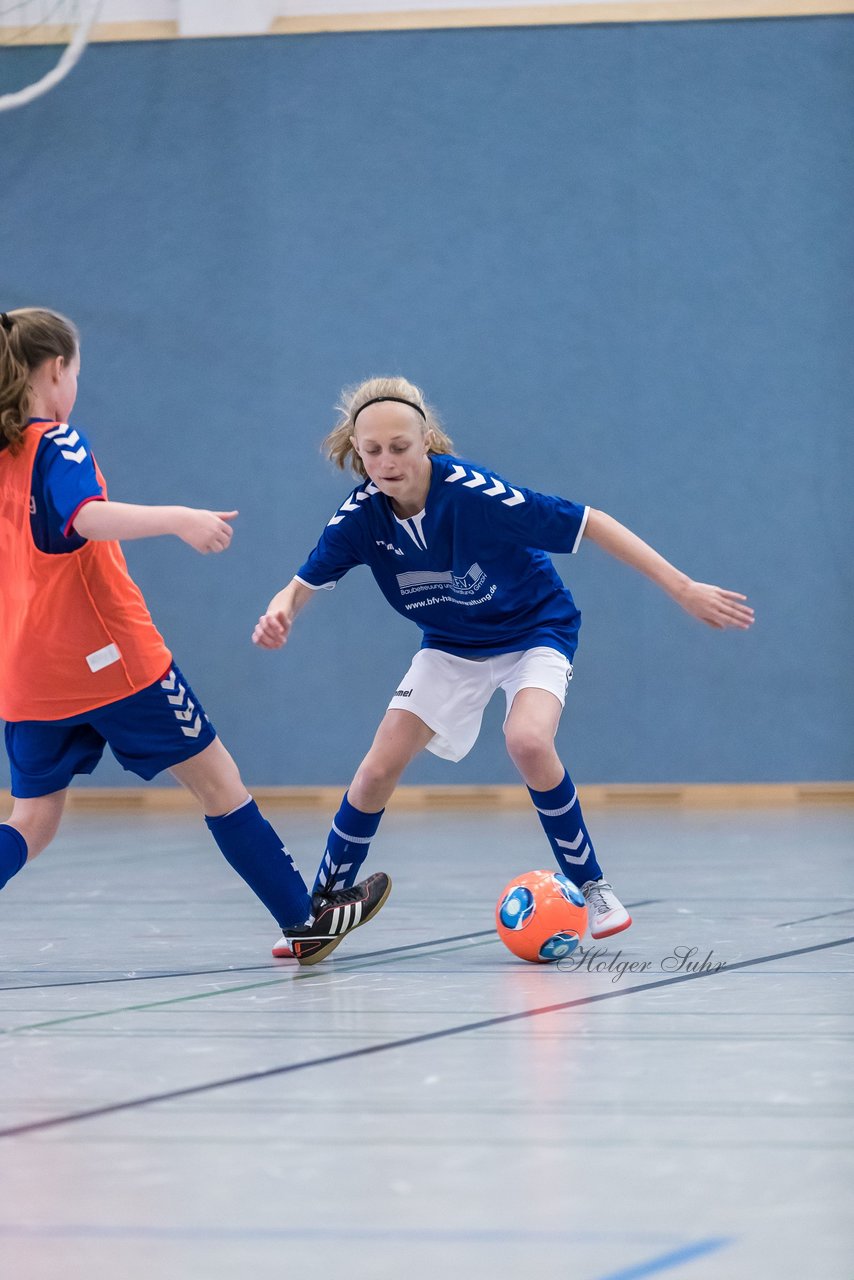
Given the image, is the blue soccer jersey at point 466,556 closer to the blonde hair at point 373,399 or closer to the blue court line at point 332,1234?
the blonde hair at point 373,399

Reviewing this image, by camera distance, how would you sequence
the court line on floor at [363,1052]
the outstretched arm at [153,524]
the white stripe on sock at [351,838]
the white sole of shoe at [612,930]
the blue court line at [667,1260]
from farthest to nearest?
the white stripe on sock at [351,838] < the white sole of shoe at [612,930] < the outstretched arm at [153,524] < the court line on floor at [363,1052] < the blue court line at [667,1260]

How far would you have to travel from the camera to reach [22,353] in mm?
3055

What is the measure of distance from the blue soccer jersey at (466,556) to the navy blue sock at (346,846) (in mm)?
408

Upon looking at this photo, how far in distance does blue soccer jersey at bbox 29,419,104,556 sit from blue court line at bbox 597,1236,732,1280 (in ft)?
5.94

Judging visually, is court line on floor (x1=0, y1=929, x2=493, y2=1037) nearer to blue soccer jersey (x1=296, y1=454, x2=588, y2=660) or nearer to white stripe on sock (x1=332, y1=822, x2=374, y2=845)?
white stripe on sock (x1=332, y1=822, x2=374, y2=845)

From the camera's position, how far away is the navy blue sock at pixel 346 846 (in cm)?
343

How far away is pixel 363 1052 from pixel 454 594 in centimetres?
138

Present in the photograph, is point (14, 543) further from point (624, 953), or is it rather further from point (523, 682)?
point (624, 953)

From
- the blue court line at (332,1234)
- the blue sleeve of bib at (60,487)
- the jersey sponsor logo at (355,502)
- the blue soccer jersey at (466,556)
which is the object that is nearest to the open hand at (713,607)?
the blue soccer jersey at (466,556)

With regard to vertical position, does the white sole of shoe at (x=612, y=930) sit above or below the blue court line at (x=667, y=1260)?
below

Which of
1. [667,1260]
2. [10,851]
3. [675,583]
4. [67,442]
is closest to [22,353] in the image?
[67,442]

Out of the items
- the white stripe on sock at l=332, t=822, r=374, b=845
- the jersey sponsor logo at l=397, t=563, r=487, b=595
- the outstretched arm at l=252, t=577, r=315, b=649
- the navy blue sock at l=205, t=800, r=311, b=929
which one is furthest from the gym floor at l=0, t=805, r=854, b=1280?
the jersey sponsor logo at l=397, t=563, r=487, b=595

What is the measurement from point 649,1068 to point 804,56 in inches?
260

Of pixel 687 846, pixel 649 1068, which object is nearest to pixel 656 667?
pixel 687 846
